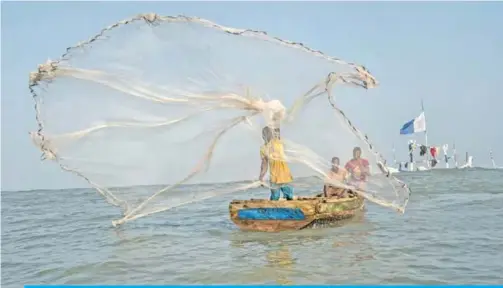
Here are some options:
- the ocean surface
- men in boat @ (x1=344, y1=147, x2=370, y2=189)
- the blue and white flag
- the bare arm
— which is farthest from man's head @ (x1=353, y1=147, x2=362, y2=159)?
the blue and white flag

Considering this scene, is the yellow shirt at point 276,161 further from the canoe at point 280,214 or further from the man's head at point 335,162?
the man's head at point 335,162

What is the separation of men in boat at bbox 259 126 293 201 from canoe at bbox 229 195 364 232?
327 millimetres

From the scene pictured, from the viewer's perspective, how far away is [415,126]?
36.9m

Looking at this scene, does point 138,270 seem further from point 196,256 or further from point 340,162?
point 340,162

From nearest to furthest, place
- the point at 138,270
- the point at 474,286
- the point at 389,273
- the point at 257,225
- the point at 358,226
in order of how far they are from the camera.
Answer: the point at 474,286 < the point at 389,273 < the point at 138,270 < the point at 257,225 < the point at 358,226

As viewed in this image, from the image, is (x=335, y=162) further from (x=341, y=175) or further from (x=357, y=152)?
(x=357, y=152)

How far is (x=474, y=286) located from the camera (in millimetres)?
7066

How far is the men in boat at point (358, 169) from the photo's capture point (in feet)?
35.6

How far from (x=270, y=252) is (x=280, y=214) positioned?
5.77 feet

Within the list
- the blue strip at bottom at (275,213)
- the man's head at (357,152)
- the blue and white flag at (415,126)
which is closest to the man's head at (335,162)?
the man's head at (357,152)

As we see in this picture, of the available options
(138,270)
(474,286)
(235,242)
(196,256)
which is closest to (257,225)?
(235,242)

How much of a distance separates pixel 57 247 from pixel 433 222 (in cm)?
783

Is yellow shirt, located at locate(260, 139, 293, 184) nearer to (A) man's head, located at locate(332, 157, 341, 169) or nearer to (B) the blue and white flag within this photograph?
(A) man's head, located at locate(332, 157, 341, 169)

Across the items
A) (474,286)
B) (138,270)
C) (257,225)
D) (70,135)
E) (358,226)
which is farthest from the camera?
(358,226)
